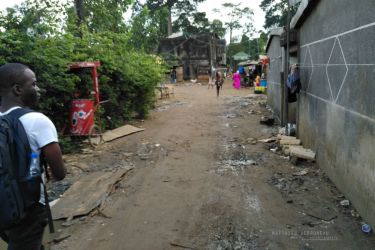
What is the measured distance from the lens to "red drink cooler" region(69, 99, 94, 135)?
848 centimetres

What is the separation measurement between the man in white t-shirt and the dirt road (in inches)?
68.6

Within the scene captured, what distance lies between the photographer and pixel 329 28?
19.8ft

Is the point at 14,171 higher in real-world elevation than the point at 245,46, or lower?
lower

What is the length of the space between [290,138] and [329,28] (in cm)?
335

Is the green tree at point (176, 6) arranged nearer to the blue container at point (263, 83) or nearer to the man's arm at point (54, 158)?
the blue container at point (263, 83)

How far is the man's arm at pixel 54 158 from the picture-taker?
2191 mm

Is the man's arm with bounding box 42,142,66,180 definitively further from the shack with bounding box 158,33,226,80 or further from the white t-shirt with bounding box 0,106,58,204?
the shack with bounding box 158,33,226,80

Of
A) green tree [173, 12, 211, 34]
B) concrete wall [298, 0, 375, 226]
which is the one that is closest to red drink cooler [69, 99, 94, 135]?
concrete wall [298, 0, 375, 226]

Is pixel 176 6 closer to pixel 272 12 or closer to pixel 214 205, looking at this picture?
pixel 272 12

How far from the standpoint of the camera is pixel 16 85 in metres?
2.24

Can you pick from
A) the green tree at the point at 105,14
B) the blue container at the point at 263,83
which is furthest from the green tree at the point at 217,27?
the green tree at the point at 105,14

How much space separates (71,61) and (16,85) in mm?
6690

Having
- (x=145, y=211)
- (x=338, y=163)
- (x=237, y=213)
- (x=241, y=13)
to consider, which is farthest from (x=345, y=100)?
(x=241, y=13)

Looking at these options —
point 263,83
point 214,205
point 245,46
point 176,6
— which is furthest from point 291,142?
point 245,46
